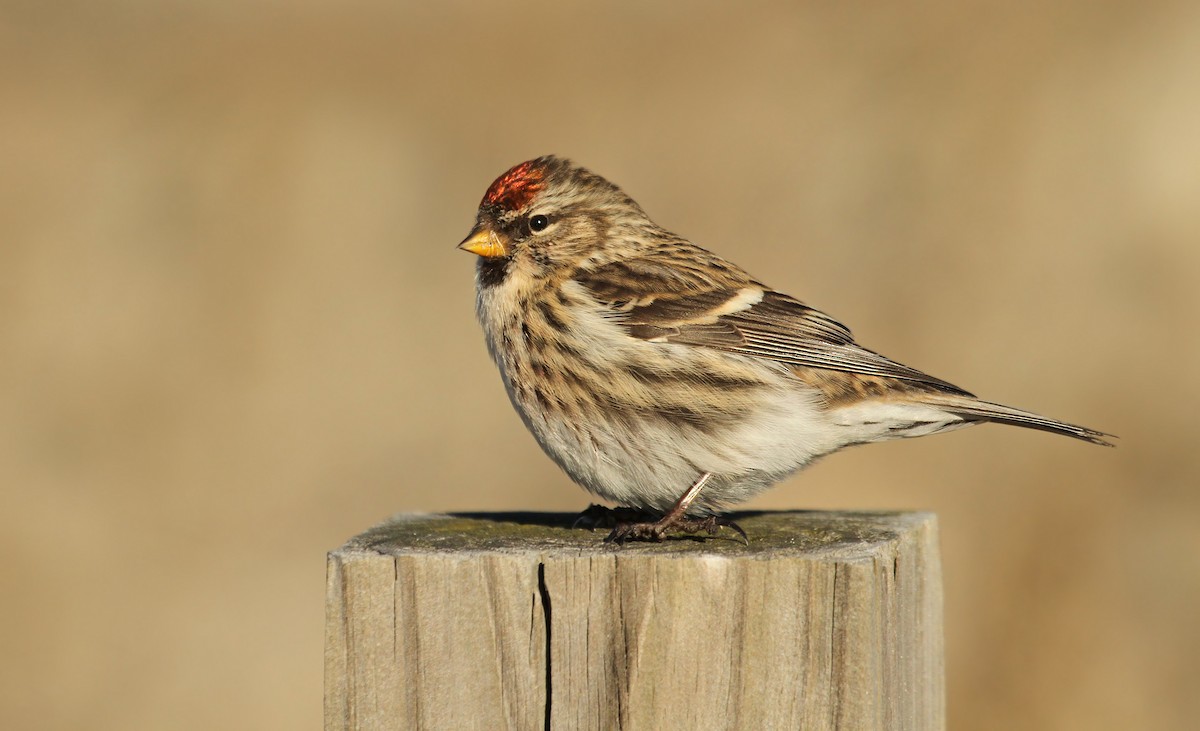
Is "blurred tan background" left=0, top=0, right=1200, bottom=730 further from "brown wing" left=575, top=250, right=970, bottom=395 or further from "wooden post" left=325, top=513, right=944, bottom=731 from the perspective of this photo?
"wooden post" left=325, top=513, right=944, bottom=731

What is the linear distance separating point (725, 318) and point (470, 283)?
585cm

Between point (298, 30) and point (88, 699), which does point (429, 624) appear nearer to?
point (88, 699)

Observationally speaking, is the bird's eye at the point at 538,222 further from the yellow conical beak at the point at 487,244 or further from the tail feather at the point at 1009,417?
the tail feather at the point at 1009,417

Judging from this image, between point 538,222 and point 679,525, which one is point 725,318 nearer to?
point 538,222

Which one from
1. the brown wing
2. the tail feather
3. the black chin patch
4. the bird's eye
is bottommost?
the tail feather

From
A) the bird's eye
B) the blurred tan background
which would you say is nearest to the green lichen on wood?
the bird's eye

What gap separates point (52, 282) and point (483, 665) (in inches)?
338

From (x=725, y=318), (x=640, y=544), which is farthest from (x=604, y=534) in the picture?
(x=725, y=318)

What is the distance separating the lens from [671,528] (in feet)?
13.6

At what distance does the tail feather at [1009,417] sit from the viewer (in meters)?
4.33

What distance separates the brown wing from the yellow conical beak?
323 mm

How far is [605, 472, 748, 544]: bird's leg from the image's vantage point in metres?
3.82

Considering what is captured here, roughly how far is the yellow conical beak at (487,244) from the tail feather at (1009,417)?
1606 mm

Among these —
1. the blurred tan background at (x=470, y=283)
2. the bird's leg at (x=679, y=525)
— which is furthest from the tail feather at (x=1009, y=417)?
the blurred tan background at (x=470, y=283)
